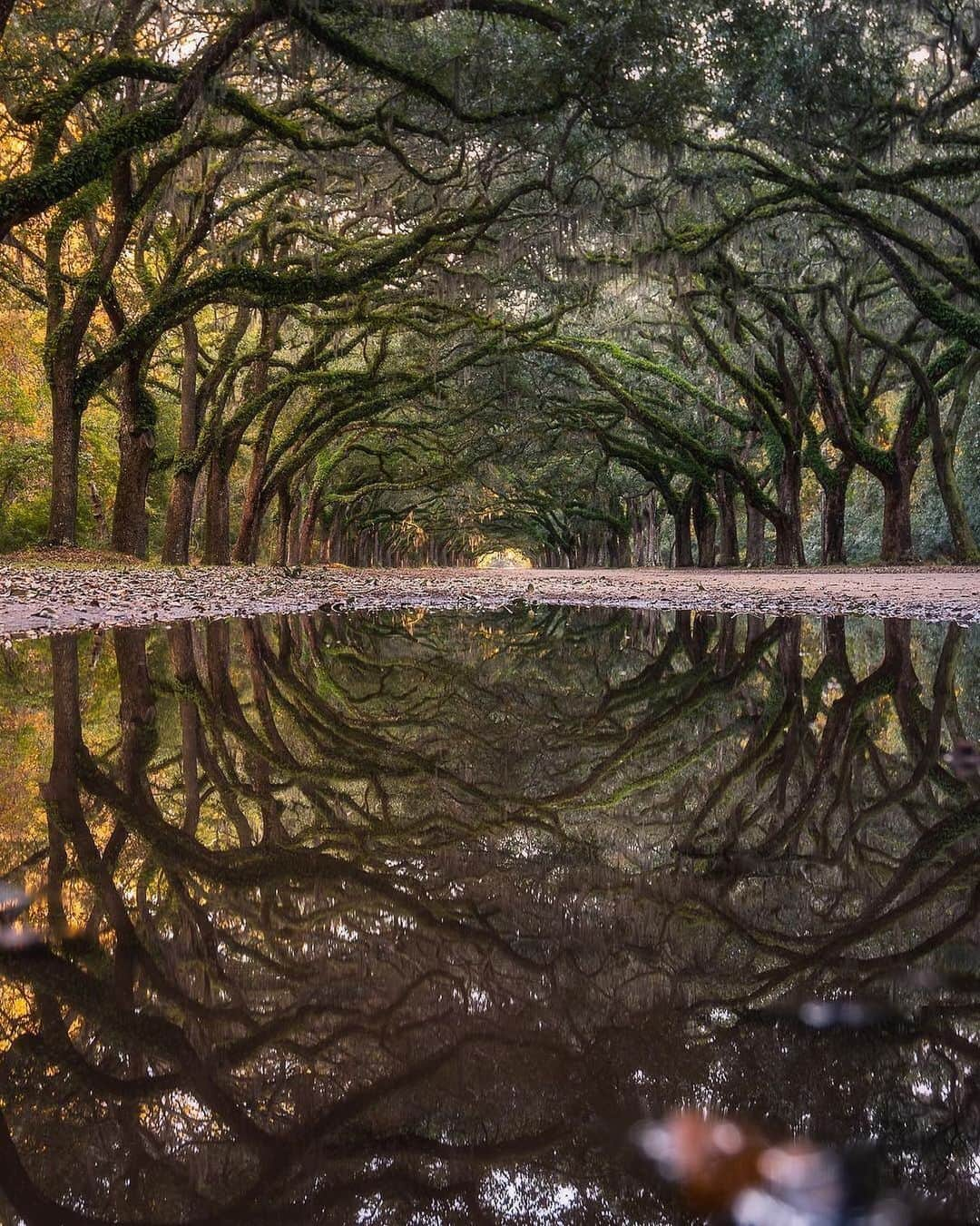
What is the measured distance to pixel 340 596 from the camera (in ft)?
54.9

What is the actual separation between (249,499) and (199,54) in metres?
19.0

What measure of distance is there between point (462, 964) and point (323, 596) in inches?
599

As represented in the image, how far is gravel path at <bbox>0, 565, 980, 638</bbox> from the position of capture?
1048cm

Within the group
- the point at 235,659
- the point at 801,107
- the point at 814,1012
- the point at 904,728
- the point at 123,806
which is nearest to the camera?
the point at 814,1012

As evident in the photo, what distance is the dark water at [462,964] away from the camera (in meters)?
1.21

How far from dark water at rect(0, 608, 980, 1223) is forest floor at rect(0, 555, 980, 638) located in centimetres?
599

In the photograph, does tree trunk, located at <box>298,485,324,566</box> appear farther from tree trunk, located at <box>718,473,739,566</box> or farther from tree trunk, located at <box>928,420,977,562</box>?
tree trunk, located at <box>928,420,977,562</box>

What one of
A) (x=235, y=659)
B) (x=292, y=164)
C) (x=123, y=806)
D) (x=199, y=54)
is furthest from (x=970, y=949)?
(x=292, y=164)

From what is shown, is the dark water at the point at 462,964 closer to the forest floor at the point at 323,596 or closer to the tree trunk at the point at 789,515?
the forest floor at the point at 323,596

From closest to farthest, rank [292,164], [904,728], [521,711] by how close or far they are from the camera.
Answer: [904,728]
[521,711]
[292,164]

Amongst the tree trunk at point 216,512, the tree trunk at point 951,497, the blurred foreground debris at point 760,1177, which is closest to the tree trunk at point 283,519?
the tree trunk at point 216,512

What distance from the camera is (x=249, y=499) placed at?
2942cm

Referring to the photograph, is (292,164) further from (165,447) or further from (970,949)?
(165,447)

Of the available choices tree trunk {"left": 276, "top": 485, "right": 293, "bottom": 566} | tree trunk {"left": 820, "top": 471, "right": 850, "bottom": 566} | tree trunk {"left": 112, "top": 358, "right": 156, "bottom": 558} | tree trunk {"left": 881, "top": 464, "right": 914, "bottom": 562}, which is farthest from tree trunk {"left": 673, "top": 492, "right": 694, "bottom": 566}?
tree trunk {"left": 112, "top": 358, "right": 156, "bottom": 558}
